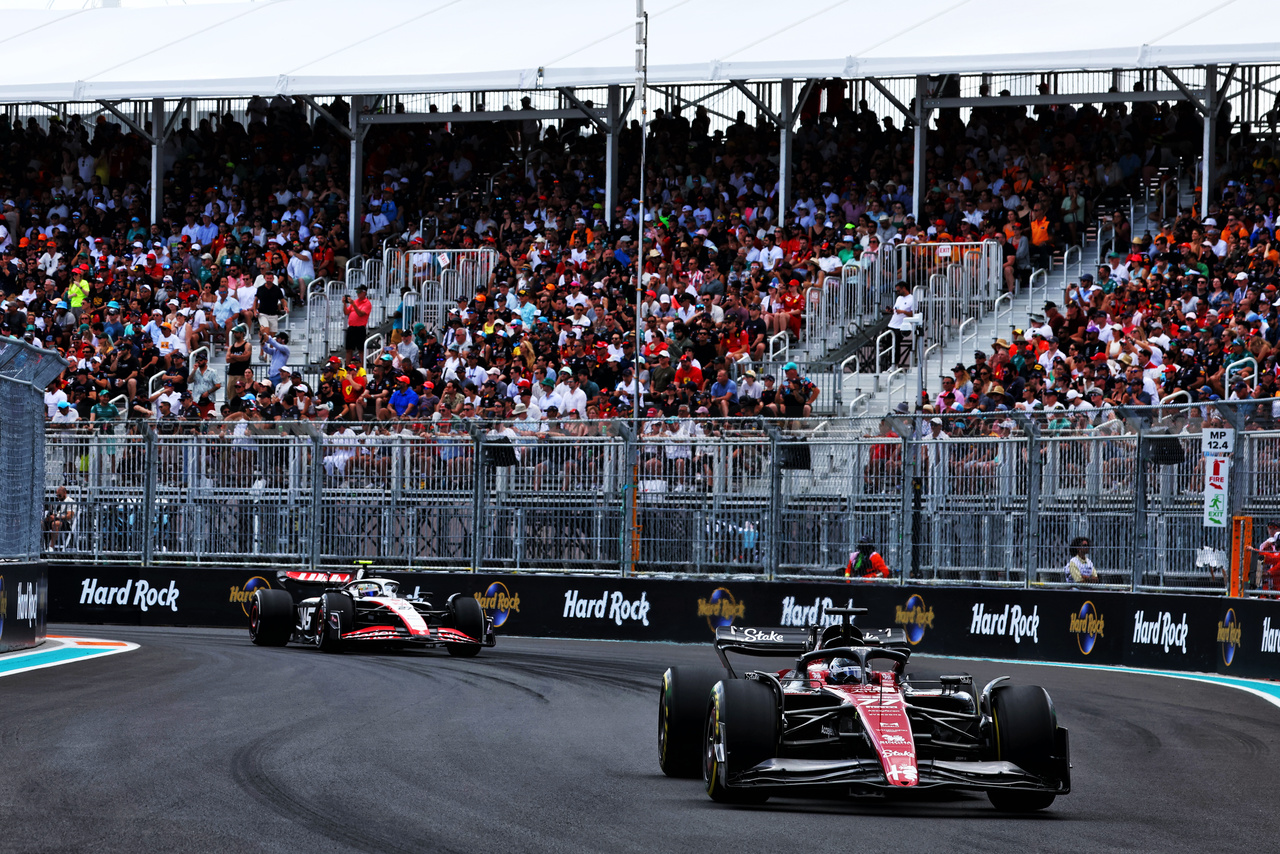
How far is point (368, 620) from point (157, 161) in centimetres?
1866

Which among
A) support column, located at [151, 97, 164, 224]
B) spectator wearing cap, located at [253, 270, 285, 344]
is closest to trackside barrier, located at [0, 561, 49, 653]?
spectator wearing cap, located at [253, 270, 285, 344]

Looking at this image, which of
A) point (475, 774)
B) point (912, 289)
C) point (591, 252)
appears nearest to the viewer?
point (475, 774)

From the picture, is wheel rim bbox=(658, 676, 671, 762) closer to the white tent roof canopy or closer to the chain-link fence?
the chain-link fence

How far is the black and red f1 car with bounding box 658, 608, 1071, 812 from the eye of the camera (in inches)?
324

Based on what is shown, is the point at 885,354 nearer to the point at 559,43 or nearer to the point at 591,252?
the point at 591,252

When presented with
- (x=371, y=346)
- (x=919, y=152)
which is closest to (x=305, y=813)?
(x=919, y=152)

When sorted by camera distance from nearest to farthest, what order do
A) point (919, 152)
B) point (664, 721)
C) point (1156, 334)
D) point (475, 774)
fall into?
point (475, 774) < point (664, 721) < point (1156, 334) < point (919, 152)

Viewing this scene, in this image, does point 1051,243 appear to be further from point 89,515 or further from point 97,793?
point 97,793

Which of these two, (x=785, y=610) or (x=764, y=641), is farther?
(x=785, y=610)

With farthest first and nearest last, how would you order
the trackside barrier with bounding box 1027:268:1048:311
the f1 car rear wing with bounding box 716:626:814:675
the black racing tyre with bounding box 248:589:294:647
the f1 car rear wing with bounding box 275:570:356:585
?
the trackside barrier with bounding box 1027:268:1048:311
the f1 car rear wing with bounding box 275:570:356:585
the black racing tyre with bounding box 248:589:294:647
the f1 car rear wing with bounding box 716:626:814:675

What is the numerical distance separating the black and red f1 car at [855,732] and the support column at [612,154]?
21760 millimetres

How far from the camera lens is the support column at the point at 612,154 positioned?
30.8 meters

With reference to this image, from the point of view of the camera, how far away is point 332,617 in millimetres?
17812

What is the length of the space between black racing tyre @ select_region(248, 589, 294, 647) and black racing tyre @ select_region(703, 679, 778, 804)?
35.1 ft
